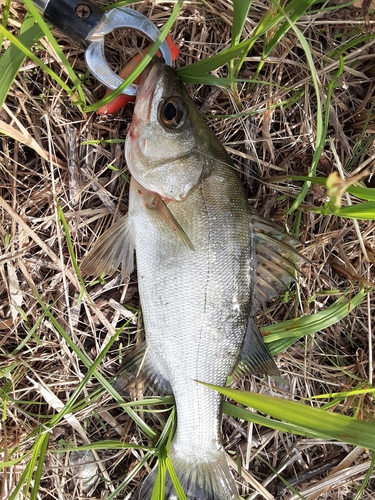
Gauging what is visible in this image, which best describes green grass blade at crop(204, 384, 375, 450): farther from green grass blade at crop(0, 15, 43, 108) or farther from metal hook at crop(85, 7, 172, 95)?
green grass blade at crop(0, 15, 43, 108)

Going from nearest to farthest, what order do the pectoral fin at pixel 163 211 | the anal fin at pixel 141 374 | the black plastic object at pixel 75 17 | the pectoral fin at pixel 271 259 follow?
the black plastic object at pixel 75 17 < the pectoral fin at pixel 163 211 < the pectoral fin at pixel 271 259 < the anal fin at pixel 141 374

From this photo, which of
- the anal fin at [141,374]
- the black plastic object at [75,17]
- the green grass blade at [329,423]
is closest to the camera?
the green grass blade at [329,423]

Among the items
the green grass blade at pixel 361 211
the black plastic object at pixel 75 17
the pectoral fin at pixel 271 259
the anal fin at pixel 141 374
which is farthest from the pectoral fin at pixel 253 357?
the black plastic object at pixel 75 17

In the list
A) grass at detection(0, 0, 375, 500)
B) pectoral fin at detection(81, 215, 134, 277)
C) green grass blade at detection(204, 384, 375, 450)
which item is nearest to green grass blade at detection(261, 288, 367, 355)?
grass at detection(0, 0, 375, 500)

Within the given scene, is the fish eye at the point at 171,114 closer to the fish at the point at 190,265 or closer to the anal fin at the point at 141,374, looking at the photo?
the fish at the point at 190,265

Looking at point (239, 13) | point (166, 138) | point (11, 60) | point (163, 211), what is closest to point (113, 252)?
point (163, 211)

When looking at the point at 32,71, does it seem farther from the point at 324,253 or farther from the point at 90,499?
the point at 90,499

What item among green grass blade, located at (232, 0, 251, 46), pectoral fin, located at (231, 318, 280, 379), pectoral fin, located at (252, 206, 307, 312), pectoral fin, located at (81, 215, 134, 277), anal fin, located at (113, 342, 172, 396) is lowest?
pectoral fin, located at (231, 318, 280, 379)

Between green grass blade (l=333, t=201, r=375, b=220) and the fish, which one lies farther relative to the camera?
the fish

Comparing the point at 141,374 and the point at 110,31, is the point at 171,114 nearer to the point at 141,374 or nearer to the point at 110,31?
the point at 110,31
